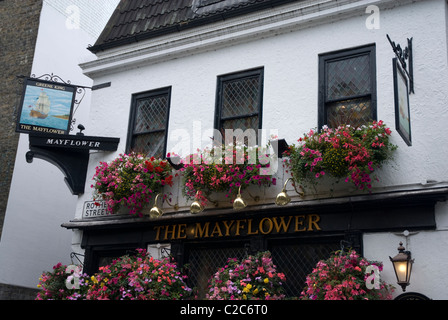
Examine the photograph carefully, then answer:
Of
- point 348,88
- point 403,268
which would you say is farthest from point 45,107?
point 403,268

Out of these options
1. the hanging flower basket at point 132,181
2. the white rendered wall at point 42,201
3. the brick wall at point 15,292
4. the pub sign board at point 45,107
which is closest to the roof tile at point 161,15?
the white rendered wall at point 42,201

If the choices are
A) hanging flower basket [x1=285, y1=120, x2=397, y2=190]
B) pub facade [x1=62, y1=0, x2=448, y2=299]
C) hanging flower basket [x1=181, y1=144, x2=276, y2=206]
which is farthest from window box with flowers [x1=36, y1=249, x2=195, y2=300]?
hanging flower basket [x1=285, y1=120, x2=397, y2=190]

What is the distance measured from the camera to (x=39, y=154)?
1174cm

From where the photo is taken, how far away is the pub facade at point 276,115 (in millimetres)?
8781

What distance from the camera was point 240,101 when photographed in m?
11.0

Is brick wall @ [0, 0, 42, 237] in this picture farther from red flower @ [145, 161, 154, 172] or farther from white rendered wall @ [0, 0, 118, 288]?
red flower @ [145, 161, 154, 172]

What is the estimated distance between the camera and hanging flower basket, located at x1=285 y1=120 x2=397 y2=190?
8648mm

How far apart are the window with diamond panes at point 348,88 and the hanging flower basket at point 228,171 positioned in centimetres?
124

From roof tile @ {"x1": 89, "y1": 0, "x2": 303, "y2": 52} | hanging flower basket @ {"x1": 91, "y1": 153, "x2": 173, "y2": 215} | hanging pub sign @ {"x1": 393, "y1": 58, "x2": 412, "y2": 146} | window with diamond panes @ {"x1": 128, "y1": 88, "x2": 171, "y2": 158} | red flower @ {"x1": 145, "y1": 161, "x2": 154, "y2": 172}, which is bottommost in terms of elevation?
hanging flower basket @ {"x1": 91, "y1": 153, "x2": 173, "y2": 215}

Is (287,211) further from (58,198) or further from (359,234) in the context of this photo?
(58,198)

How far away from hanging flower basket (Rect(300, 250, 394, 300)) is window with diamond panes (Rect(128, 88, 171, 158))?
4392 mm

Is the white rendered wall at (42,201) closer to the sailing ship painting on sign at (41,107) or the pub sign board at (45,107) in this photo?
the pub sign board at (45,107)
